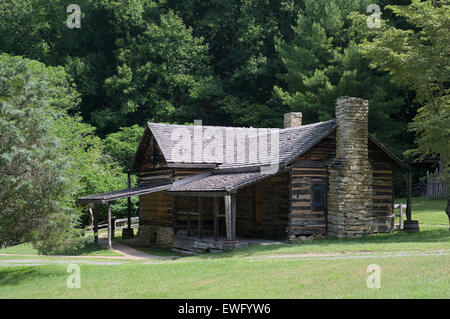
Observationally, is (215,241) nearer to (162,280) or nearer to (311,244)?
(311,244)

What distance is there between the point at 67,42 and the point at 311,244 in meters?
40.6

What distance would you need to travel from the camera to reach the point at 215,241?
2311 centimetres

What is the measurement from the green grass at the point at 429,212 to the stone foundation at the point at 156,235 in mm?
13780

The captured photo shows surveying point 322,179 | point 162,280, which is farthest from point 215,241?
point 162,280

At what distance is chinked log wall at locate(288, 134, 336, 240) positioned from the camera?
2395 cm

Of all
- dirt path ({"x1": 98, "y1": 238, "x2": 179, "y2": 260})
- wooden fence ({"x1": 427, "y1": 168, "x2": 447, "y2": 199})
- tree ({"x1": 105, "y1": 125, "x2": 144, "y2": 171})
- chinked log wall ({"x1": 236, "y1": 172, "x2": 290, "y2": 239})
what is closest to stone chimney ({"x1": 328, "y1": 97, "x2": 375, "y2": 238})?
chinked log wall ({"x1": 236, "y1": 172, "x2": 290, "y2": 239})

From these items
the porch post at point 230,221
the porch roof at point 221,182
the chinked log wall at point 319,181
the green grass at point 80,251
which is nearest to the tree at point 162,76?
the green grass at point 80,251

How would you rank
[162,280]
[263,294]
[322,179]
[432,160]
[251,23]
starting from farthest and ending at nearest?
[251,23] → [432,160] → [322,179] → [162,280] → [263,294]

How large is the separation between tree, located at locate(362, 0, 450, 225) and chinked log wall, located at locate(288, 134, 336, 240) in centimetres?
471

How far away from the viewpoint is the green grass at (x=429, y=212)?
2908 centimetres

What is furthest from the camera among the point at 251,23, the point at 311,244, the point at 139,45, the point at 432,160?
the point at 251,23

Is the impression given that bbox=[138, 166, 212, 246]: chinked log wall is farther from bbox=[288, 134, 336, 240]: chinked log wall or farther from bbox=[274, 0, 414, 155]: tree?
bbox=[274, 0, 414, 155]: tree

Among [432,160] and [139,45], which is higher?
[139,45]
